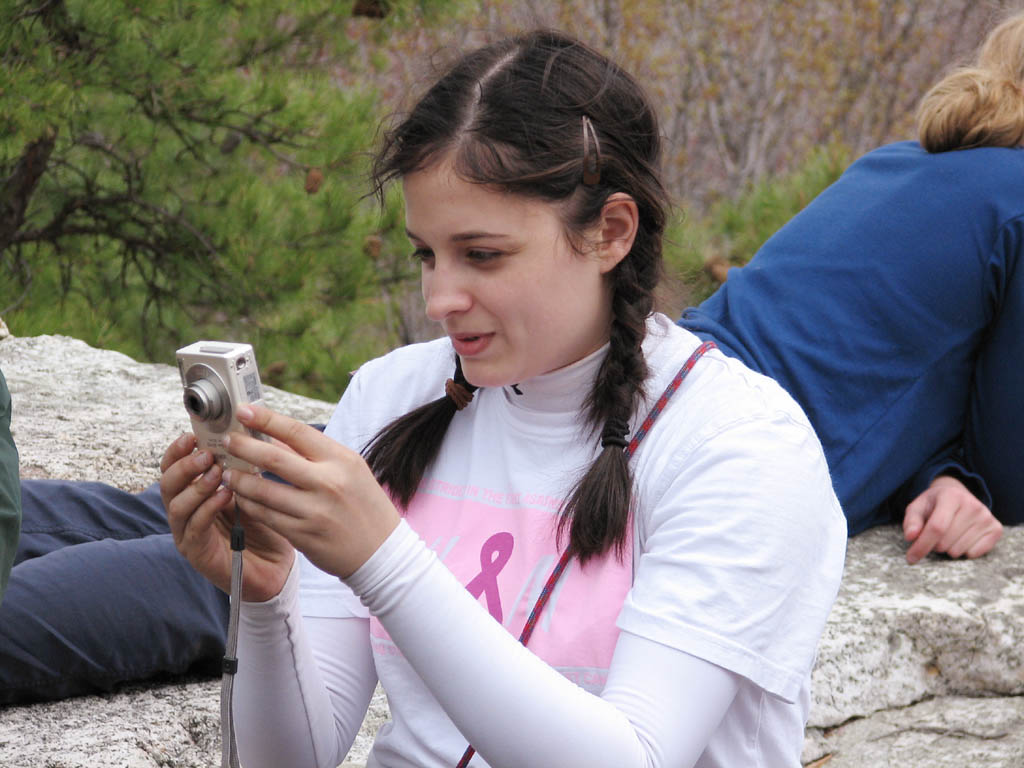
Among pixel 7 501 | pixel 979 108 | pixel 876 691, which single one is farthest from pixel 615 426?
pixel 979 108

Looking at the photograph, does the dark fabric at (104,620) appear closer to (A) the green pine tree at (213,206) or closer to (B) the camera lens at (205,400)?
(B) the camera lens at (205,400)

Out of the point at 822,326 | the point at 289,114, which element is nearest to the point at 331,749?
the point at 822,326

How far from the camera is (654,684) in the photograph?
3.43 feet

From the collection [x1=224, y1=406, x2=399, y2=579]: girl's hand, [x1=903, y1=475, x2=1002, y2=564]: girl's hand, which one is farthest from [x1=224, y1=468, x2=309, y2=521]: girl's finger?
[x1=903, y1=475, x2=1002, y2=564]: girl's hand

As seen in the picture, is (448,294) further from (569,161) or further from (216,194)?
(216,194)

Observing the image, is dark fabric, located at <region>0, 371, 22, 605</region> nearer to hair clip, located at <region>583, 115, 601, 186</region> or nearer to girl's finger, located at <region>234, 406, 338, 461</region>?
girl's finger, located at <region>234, 406, 338, 461</region>

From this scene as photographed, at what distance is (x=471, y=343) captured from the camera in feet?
3.96

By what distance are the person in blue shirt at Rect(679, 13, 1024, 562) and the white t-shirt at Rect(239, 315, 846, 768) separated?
2.42ft

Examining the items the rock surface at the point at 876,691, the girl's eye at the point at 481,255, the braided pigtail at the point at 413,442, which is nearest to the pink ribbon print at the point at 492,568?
the braided pigtail at the point at 413,442

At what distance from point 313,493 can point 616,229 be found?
437mm

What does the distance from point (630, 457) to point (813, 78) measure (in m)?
7.33

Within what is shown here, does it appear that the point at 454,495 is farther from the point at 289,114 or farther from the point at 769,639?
the point at 289,114

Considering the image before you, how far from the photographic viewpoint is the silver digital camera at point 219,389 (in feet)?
3.33

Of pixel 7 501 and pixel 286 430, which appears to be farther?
pixel 7 501
